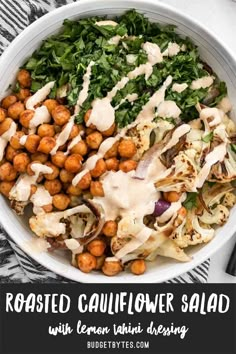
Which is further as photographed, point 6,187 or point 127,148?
point 6,187

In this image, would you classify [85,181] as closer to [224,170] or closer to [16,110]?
[16,110]

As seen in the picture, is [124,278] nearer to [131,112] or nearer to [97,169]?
[97,169]

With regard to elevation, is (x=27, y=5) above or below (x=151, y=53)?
above

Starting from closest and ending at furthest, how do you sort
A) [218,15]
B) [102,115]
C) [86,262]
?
[102,115] → [86,262] → [218,15]

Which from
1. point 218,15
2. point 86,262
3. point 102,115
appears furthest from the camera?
point 218,15

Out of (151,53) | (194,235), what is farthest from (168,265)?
(151,53)

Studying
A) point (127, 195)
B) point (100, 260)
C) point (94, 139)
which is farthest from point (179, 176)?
point (100, 260)

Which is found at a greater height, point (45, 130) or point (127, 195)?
point (45, 130)
